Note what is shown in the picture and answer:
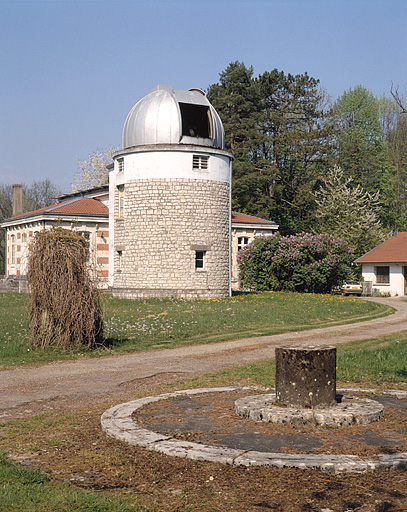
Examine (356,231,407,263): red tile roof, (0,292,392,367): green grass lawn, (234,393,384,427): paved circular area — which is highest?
(356,231,407,263): red tile roof

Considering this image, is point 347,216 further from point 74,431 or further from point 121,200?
point 74,431

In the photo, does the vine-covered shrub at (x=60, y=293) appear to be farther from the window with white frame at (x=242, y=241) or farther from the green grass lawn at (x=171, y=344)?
the window with white frame at (x=242, y=241)

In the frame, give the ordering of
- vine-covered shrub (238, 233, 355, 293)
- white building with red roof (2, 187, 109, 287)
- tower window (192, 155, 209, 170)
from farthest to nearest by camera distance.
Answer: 1. white building with red roof (2, 187, 109, 287)
2. vine-covered shrub (238, 233, 355, 293)
3. tower window (192, 155, 209, 170)

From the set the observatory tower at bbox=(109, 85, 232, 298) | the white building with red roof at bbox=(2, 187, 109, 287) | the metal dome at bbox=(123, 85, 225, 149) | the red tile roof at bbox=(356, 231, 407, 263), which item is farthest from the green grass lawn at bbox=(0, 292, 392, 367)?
the red tile roof at bbox=(356, 231, 407, 263)

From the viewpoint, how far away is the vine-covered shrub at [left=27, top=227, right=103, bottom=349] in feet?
45.9

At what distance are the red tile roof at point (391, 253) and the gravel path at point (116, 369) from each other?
25.6 metres

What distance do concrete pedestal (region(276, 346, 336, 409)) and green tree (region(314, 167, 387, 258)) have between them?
45098 millimetres

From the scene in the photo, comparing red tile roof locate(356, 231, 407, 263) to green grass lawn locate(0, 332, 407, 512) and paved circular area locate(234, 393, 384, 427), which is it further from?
paved circular area locate(234, 393, 384, 427)

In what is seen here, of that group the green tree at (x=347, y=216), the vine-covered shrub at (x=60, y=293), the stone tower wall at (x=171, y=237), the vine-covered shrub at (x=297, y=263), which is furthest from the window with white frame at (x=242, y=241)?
the vine-covered shrub at (x=60, y=293)

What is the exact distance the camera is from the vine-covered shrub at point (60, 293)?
14.0m

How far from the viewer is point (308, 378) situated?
7570 mm

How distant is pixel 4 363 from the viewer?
12797 mm

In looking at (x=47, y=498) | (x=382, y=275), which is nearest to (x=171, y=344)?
(x=47, y=498)

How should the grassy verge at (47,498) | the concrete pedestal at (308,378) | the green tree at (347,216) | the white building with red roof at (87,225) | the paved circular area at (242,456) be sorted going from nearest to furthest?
the grassy verge at (47,498)
the paved circular area at (242,456)
the concrete pedestal at (308,378)
the white building with red roof at (87,225)
the green tree at (347,216)
